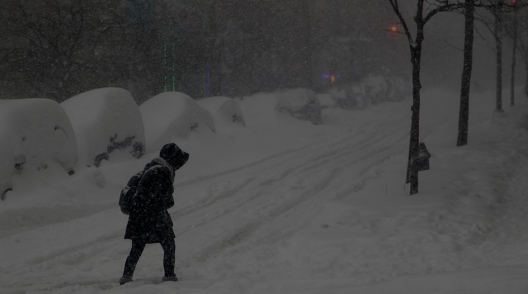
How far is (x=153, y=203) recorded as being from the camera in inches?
198

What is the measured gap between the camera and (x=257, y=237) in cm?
717

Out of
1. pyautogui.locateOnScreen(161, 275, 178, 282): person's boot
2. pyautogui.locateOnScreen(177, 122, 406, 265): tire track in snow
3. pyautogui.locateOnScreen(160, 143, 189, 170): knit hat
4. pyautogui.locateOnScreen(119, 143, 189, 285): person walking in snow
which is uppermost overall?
pyautogui.locateOnScreen(160, 143, 189, 170): knit hat

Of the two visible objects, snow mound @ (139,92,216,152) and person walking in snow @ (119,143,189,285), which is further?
snow mound @ (139,92,216,152)

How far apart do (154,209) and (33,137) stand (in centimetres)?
488

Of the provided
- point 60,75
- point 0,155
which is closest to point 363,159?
point 0,155

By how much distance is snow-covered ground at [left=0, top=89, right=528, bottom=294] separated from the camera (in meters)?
5.03

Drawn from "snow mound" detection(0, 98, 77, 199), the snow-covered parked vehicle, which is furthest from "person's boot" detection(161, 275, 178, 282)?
the snow-covered parked vehicle

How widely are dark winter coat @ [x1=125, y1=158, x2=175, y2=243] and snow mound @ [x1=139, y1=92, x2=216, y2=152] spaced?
7.70 metres

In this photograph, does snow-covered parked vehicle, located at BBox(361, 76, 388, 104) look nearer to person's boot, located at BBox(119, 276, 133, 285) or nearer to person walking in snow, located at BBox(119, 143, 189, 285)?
person walking in snow, located at BBox(119, 143, 189, 285)

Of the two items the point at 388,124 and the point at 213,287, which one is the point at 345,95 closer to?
the point at 388,124

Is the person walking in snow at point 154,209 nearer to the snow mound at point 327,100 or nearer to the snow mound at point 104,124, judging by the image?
the snow mound at point 104,124

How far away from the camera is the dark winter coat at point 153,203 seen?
4957 mm

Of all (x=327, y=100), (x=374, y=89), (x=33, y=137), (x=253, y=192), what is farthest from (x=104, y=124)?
(x=374, y=89)

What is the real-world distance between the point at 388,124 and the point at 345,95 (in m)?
7.04
